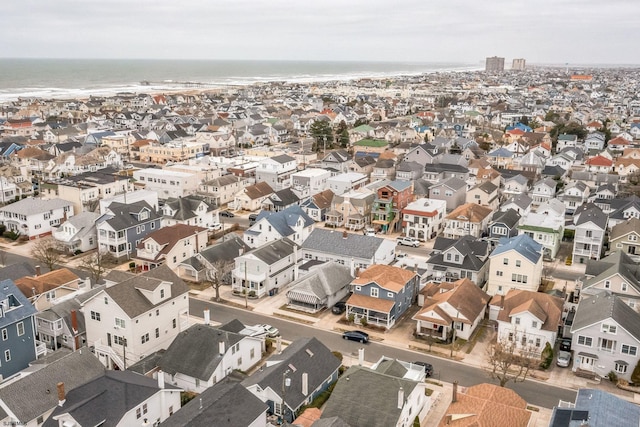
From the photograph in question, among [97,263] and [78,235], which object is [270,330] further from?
[78,235]

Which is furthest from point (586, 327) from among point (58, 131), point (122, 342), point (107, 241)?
point (58, 131)

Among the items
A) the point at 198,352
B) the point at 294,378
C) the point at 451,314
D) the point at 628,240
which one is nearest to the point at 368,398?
the point at 294,378

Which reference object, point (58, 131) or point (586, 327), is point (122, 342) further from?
point (58, 131)

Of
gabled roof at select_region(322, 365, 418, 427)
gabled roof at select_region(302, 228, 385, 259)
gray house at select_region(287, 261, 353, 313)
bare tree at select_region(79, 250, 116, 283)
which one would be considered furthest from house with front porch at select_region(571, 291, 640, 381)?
bare tree at select_region(79, 250, 116, 283)

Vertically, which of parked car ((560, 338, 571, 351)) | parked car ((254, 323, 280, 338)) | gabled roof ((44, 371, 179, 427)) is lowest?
parked car ((254, 323, 280, 338))

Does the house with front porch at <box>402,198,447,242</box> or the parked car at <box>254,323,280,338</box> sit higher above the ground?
the house with front porch at <box>402,198,447,242</box>

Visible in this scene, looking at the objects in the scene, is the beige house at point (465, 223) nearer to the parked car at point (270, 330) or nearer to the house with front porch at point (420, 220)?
the house with front porch at point (420, 220)

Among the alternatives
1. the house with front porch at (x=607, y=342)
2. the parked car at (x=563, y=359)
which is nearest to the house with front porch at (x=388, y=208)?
the parked car at (x=563, y=359)

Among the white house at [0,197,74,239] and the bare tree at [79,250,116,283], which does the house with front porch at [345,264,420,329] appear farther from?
the white house at [0,197,74,239]
